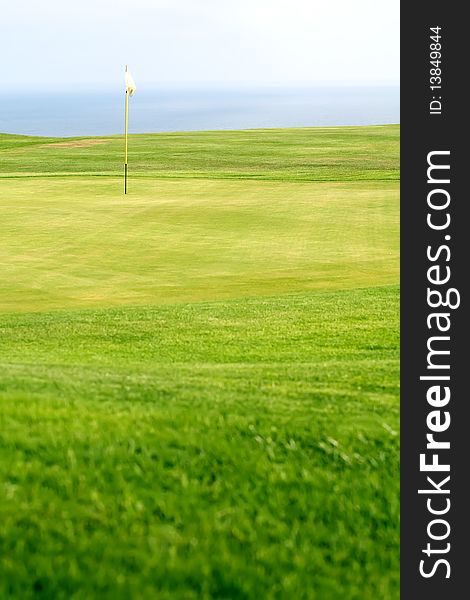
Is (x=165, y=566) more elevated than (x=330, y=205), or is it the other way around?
(x=330, y=205)

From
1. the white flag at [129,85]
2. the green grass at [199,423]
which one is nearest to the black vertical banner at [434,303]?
the green grass at [199,423]

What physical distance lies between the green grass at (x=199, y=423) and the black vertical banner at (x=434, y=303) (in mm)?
202

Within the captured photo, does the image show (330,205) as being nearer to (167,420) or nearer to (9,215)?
(9,215)

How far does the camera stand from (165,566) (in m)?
3.29

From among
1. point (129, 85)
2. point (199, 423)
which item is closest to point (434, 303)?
point (199, 423)

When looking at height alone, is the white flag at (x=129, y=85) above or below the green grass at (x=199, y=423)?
above

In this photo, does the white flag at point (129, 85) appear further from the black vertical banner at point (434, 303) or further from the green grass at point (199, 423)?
the black vertical banner at point (434, 303)

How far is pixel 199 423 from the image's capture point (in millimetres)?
4414

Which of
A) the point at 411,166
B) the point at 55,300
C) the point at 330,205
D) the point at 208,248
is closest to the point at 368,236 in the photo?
the point at 208,248

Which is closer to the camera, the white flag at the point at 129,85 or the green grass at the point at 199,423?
the green grass at the point at 199,423

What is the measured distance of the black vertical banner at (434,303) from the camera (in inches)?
133

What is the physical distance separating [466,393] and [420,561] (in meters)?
0.89

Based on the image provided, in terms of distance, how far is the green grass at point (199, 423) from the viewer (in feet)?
10.9

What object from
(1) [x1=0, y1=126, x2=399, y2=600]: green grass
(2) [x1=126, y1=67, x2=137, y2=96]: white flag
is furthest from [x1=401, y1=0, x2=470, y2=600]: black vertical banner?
(2) [x1=126, y1=67, x2=137, y2=96]: white flag
